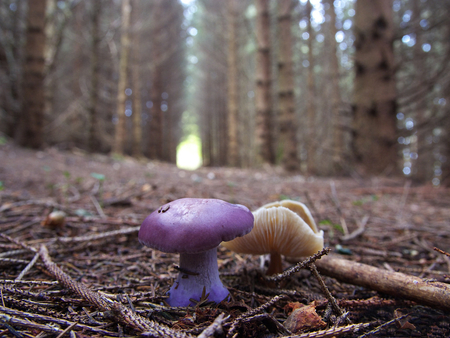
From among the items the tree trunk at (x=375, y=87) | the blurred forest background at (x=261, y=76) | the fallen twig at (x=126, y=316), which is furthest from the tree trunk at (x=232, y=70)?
the fallen twig at (x=126, y=316)

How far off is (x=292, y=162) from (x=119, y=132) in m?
6.56

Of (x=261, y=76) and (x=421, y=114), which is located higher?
(x=261, y=76)

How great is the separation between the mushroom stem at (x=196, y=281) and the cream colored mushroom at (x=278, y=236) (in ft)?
0.62

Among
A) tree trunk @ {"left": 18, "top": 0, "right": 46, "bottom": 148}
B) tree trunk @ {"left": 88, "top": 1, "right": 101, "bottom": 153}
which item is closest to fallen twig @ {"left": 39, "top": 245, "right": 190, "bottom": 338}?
tree trunk @ {"left": 18, "top": 0, "right": 46, "bottom": 148}

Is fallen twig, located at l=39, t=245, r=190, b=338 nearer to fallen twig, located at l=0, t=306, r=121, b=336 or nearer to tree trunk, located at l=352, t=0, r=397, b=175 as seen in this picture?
fallen twig, located at l=0, t=306, r=121, b=336

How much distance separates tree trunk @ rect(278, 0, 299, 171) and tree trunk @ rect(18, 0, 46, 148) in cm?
575

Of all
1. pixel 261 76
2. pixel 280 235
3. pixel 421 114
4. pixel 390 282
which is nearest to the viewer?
pixel 390 282

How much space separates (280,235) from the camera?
1.20m

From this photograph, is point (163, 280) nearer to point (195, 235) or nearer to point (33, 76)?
point (195, 235)

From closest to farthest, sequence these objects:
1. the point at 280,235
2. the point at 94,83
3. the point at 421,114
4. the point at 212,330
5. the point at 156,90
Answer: the point at 212,330 → the point at 280,235 → the point at 94,83 → the point at 421,114 → the point at 156,90

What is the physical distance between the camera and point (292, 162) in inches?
303

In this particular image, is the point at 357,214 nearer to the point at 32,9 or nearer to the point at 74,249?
the point at 74,249

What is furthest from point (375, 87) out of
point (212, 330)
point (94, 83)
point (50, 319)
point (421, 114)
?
point (421, 114)

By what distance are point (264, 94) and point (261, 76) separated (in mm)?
576
